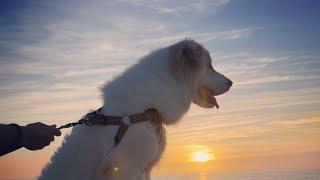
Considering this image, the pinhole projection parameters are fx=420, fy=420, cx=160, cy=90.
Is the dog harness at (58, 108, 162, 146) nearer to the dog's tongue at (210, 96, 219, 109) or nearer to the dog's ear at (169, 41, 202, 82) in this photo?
the dog's ear at (169, 41, 202, 82)

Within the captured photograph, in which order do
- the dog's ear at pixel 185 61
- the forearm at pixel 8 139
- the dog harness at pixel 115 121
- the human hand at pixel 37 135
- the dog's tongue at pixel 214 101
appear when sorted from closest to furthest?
the forearm at pixel 8 139, the human hand at pixel 37 135, the dog harness at pixel 115 121, the dog's ear at pixel 185 61, the dog's tongue at pixel 214 101

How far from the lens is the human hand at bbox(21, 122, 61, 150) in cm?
471

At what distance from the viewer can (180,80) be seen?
6762 mm

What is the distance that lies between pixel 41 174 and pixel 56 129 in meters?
0.99

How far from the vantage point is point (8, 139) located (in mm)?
4574

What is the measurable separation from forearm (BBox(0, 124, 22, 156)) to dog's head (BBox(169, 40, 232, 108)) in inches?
112

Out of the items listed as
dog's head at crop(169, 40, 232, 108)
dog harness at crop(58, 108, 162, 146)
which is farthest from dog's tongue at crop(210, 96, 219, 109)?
dog harness at crop(58, 108, 162, 146)

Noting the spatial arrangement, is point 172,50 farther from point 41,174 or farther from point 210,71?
point 41,174

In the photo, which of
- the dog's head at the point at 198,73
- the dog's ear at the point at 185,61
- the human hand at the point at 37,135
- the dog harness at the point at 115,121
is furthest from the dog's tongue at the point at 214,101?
the human hand at the point at 37,135

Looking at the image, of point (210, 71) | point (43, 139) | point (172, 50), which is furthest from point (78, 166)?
point (210, 71)

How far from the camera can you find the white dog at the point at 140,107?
18.3 ft

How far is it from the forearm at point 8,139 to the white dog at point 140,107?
1.03 meters

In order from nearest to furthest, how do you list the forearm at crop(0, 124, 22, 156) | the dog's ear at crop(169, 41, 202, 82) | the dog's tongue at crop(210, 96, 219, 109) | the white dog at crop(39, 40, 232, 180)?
the forearm at crop(0, 124, 22, 156), the white dog at crop(39, 40, 232, 180), the dog's ear at crop(169, 41, 202, 82), the dog's tongue at crop(210, 96, 219, 109)

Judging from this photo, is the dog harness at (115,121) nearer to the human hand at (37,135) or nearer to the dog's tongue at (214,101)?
the human hand at (37,135)
